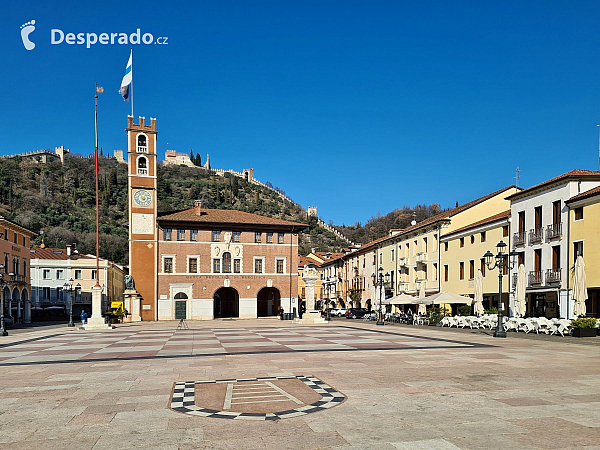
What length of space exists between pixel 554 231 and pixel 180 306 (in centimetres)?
3906

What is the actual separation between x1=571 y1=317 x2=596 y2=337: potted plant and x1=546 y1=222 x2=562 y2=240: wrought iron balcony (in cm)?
820

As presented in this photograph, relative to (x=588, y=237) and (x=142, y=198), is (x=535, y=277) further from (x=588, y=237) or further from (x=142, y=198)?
(x=142, y=198)

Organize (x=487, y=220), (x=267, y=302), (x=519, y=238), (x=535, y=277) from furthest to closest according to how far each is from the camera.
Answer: (x=267, y=302) → (x=487, y=220) → (x=519, y=238) → (x=535, y=277)

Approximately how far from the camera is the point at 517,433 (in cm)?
706

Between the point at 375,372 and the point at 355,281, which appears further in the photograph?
the point at 355,281

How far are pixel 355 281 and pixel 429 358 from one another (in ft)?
199

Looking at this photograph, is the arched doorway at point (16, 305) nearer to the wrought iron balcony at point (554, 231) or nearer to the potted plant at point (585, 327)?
the wrought iron balcony at point (554, 231)

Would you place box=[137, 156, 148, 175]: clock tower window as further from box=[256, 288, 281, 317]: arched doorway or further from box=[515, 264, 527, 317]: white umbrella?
box=[515, 264, 527, 317]: white umbrella

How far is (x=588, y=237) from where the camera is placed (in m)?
28.7

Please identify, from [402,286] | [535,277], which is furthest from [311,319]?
[402,286]

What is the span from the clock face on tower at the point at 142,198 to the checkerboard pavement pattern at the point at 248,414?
47.4 m

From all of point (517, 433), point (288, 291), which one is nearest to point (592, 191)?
point (517, 433)

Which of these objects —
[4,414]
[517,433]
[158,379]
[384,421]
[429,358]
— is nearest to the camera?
[517,433]

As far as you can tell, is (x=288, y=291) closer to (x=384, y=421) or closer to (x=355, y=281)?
(x=355, y=281)
